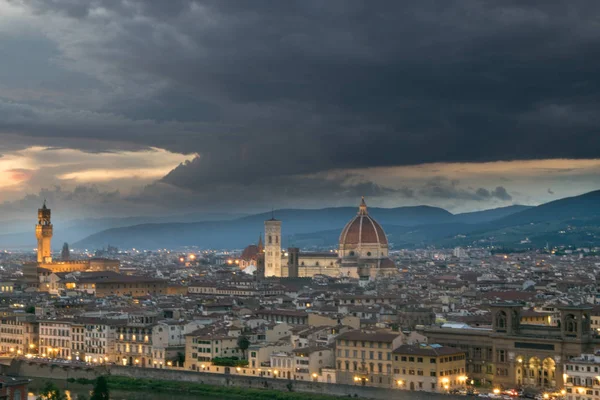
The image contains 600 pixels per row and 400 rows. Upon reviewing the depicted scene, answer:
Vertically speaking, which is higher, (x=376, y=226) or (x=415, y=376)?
(x=376, y=226)

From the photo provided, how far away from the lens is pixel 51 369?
60.7 metres

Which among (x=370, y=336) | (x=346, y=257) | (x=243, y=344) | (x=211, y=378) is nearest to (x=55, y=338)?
(x=243, y=344)

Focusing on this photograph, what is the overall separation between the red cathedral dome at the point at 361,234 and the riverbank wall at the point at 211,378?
79.3 meters

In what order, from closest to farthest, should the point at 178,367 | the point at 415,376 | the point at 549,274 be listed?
the point at 415,376
the point at 178,367
the point at 549,274

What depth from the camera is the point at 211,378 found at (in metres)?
55.1

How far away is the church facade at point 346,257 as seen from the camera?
13500 cm

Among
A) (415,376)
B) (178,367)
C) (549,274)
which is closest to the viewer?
(415,376)

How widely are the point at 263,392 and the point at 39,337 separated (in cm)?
2103

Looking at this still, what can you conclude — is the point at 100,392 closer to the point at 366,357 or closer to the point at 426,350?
the point at 366,357

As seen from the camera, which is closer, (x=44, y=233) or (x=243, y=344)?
(x=243, y=344)

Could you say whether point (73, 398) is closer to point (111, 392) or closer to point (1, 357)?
point (111, 392)

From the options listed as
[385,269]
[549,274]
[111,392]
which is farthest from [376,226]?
[111,392]

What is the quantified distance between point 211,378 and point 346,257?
83.7 metres

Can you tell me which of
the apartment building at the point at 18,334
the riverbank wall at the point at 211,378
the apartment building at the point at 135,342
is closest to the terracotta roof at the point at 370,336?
the riverbank wall at the point at 211,378
